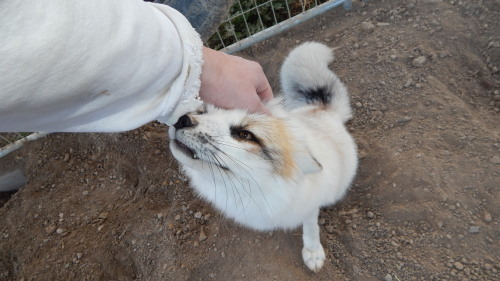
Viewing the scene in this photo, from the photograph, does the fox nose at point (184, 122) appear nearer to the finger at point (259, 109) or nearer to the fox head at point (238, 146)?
the fox head at point (238, 146)

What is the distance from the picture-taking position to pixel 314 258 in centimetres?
218

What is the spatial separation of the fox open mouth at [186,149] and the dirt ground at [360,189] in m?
1.13

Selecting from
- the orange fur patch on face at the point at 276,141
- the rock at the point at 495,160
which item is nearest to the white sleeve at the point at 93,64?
the orange fur patch on face at the point at 276,141

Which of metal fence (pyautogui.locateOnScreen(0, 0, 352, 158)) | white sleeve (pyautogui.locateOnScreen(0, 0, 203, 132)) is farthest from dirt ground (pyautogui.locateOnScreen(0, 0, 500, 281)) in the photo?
white sleeve (pyautogui.locateOnScreen(0, 0, 203, 132))

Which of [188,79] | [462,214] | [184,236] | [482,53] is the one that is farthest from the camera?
[482,53]

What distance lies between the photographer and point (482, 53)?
265 cm

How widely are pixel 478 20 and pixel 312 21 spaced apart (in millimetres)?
1350

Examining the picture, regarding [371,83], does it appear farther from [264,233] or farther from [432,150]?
→ [264,233]

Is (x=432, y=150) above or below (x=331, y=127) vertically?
below

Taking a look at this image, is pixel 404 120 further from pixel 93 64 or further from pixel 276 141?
pixel 93 64

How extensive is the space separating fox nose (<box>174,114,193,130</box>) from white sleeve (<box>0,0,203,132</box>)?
0.04 metres

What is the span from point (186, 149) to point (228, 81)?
351 millimetres

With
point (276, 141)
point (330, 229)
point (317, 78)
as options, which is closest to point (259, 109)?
point (276, 141)

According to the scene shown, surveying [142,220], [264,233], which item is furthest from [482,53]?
[142,220]
